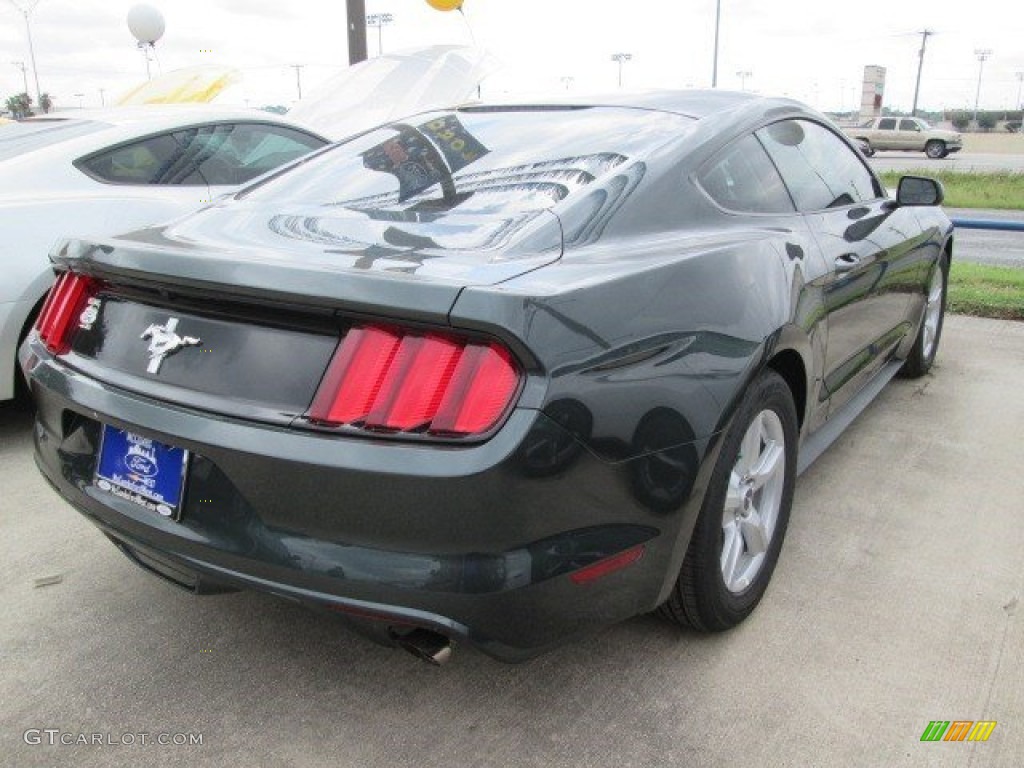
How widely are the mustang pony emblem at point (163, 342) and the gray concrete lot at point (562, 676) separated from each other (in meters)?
0.67

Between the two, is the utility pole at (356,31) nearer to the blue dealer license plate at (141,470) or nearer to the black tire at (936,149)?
the blue dealer license plate at (141,470)

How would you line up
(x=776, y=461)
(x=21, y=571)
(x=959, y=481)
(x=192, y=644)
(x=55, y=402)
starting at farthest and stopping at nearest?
(x=959, y=481) → (x=21, y=571) → (x=776, y=461) → (x=192, y=644) → (x=55, y=402)

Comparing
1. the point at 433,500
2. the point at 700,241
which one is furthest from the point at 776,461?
the point at 433,500

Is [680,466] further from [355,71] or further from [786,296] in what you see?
[355,71]

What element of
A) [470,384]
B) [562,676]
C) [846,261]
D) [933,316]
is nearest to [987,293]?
[933,316]

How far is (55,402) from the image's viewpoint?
224 centimetres

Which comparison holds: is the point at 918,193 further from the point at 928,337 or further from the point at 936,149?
the point at 936,149

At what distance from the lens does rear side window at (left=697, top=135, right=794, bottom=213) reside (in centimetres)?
258

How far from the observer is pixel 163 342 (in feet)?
6.62

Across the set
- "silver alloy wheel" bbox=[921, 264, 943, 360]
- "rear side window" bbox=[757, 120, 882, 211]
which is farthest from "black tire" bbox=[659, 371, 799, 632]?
"silver alloy wheel" bbox=[921, 264, 943, 360]

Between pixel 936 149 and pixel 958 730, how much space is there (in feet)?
133

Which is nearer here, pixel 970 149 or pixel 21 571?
pixel 21 571

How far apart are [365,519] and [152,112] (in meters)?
3.93

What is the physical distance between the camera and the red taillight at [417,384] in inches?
66.7
